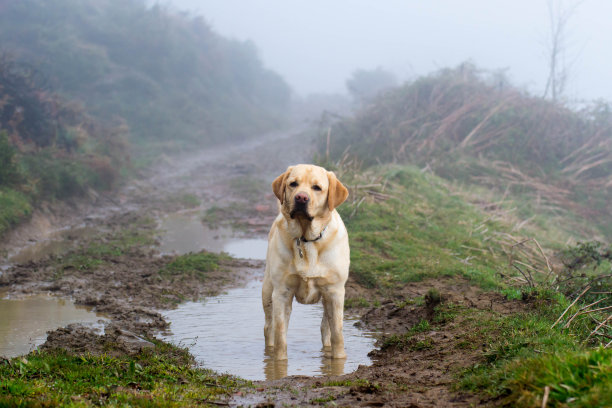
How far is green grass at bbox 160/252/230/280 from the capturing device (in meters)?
10.3

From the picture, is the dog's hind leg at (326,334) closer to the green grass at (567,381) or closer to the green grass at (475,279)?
the green grass at (475,279)

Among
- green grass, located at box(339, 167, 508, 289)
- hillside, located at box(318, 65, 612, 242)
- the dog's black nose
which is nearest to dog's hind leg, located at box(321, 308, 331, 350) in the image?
the dog's black nose

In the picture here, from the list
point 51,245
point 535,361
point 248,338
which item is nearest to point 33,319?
point 248,338

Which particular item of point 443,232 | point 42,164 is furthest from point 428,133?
point 42,164

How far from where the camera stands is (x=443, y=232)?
41.8ft

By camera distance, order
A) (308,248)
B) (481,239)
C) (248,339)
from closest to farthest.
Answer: (308,248) → (248,339) → (481,239)

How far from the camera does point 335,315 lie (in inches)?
236

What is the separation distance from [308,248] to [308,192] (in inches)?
22.9

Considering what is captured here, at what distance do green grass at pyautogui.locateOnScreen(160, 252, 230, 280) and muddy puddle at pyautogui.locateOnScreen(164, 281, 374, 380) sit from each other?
4.46ft

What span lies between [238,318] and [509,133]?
17351 mm

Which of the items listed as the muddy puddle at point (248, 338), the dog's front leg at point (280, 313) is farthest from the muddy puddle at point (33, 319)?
the dog's front leg at point (280, 313)

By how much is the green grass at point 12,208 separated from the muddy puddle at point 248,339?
580cm

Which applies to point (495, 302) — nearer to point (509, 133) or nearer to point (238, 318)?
point (238, 318)

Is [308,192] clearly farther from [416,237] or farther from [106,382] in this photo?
Result: [416,237]
